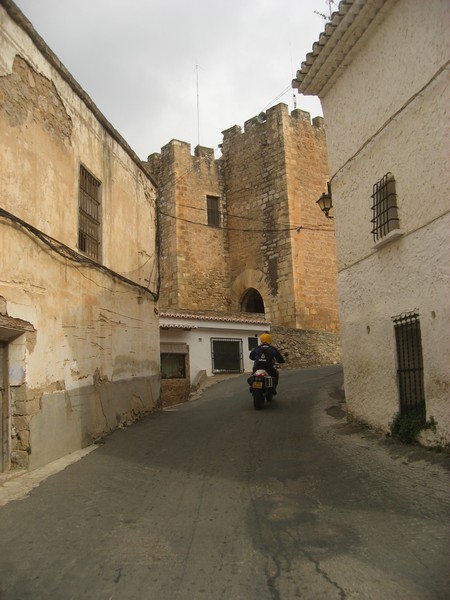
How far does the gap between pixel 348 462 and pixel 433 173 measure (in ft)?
10.6

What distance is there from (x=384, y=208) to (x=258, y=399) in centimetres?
435

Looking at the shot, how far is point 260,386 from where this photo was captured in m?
9.66

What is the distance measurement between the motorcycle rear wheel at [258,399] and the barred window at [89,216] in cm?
367

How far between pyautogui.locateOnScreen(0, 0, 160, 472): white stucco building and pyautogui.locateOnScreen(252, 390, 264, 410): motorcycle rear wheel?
2105 mm

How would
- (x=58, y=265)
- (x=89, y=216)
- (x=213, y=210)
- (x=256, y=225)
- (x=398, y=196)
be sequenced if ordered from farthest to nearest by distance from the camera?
1. (x=213, y=210)
2. (x=256, y=225)
3. (x=89, y=216)
4. (x=58, y=265)
5. (x=398, y=196)

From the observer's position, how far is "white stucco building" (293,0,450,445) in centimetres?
575

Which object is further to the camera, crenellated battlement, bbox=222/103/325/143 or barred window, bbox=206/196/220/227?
barred window, bbox=206/196/220/227

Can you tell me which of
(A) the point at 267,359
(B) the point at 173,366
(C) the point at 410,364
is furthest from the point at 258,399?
(B) the point at 173,366

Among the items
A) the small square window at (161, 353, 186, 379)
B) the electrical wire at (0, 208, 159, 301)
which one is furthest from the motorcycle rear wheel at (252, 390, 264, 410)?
the small square window at (161, 353, 186, 379)

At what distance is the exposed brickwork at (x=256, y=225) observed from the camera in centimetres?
2248

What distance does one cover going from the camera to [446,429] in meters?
5.52

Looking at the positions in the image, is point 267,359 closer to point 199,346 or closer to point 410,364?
point 410,364

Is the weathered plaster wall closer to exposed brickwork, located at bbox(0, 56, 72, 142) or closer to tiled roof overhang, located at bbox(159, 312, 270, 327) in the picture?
exposed brickwork, located at bbox(0, 56, 72, 142)

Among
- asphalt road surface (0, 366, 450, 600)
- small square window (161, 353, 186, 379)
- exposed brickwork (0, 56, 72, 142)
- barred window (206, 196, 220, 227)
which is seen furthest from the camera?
barred window (206, 196, 220, 227)
